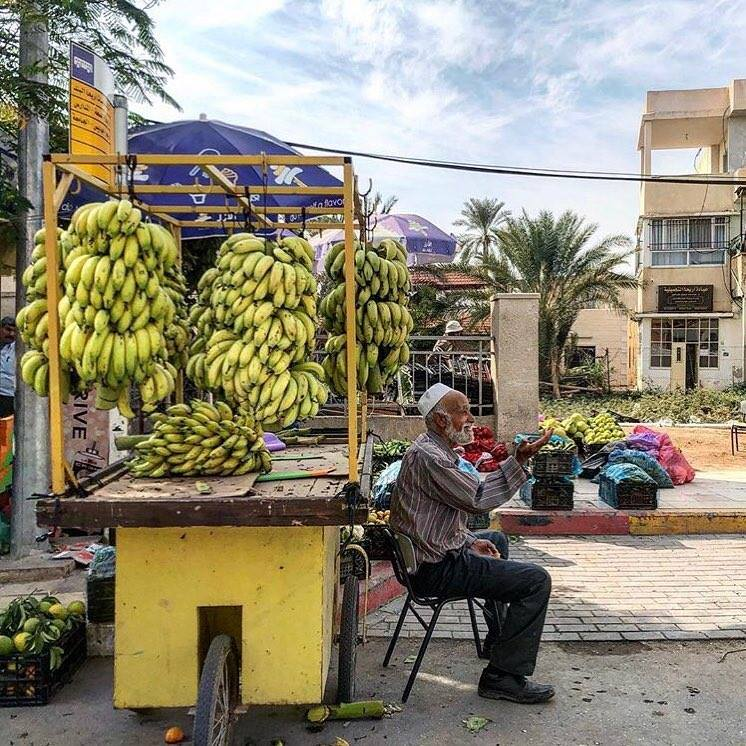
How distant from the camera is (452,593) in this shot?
12.6ft

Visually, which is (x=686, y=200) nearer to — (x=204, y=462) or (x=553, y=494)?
(x=553, y=494)

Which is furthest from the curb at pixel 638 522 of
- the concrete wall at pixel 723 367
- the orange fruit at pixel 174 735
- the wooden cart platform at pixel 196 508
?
the concrete wall at pixel 723 367

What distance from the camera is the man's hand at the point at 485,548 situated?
4.09 meters

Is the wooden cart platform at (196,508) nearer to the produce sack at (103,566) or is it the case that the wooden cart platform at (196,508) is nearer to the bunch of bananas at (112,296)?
the bunch of bananas at (112,296)

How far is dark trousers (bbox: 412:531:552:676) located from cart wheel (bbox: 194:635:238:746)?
1131mm

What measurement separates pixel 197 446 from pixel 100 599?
65.5 inches

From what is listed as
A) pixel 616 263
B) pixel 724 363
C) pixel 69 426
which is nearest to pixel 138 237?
pixel 69 426

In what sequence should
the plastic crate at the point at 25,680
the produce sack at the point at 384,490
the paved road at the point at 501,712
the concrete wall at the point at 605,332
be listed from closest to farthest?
the paved road at the point at 501,712 < the plastic crate at the point at 25,680 < the produce sack at the point at 384,490 < the concrete wall at the point at 605,332

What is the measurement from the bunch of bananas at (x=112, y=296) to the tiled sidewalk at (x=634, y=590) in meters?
2.74

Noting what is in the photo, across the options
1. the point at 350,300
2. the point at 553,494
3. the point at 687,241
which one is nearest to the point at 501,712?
the point at 350,300

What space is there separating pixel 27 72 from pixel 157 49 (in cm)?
176

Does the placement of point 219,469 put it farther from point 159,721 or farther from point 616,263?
point 616,263

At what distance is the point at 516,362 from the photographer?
9.66 m

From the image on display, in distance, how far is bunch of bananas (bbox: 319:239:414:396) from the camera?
3.92m
